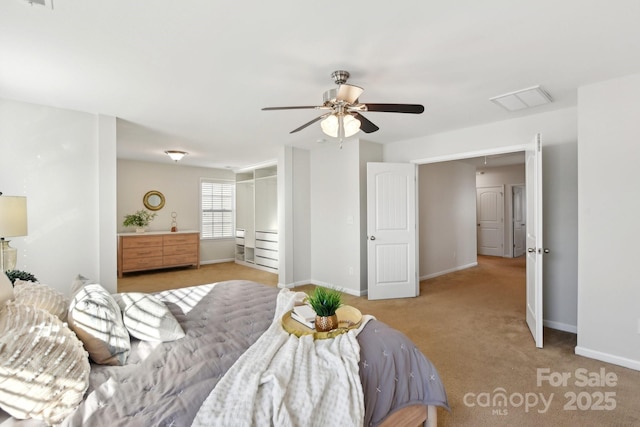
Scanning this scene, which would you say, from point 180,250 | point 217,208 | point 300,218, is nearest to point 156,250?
point 180,250

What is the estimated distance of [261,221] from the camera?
7176 millimetres

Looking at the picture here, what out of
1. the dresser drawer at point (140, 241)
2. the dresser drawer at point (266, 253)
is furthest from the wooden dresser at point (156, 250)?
the dresser drawer at point (266, 253)

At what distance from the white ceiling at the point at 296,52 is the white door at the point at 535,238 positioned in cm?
64

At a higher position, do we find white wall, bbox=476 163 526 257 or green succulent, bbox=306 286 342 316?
white wall, bbox=476 163 526 257

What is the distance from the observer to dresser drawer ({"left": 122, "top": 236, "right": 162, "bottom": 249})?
6.12 metres

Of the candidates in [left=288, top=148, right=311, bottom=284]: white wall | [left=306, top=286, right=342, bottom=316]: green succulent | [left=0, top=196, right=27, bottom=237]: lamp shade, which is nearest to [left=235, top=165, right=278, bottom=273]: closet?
[left=288, top=148, right=311, bottom=284]: white wall

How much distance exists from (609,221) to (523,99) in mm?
1356

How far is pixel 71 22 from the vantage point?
1.87m

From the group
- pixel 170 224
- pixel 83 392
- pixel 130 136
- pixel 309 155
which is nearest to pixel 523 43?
pixel 83 392

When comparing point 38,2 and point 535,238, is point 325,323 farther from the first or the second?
point 535,238

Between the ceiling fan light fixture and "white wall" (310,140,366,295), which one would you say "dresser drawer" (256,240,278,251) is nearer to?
"white wall" (310,140,366,295)

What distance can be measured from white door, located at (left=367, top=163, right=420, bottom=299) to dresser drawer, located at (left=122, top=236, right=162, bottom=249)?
4444mm

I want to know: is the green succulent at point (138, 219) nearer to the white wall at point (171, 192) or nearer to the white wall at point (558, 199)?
the white wall at point (171, 192)

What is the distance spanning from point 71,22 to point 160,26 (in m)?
0.50
